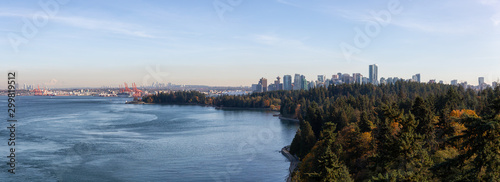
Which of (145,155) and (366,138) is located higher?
(366,138)

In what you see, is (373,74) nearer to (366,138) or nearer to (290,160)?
(290,160)

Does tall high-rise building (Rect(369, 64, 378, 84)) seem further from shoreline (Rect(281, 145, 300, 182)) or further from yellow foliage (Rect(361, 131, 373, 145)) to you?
yellow foliage (Rect(361, 131, 373, 145))

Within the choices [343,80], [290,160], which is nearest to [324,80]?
[343,80]

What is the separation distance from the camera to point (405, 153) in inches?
520

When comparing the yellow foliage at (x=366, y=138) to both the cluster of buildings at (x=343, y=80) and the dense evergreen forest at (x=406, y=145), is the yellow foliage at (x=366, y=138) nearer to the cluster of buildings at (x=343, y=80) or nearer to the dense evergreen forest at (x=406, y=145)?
the dense evergreen forest at (x=406, y=145)

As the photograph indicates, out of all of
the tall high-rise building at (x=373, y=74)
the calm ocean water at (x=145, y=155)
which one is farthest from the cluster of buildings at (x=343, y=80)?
the calm ocean water at (x=145, y=155)

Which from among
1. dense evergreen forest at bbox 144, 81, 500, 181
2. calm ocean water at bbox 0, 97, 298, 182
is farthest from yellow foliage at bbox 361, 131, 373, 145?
calm ocean water at bbox 0, 97, 298, 182

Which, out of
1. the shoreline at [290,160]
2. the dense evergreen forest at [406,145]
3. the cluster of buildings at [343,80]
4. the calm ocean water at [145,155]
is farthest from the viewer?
the cluster of buildings at [343,80]

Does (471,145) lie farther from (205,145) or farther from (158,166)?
(205,145)

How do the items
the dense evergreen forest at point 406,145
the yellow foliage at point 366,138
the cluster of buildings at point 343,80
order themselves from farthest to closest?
1. the cluster of buildings at point 343,80
2. the yellow foliage at point 366,138
3. the dense evergreen forest at point 406,145

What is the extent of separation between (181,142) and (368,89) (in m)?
47.9

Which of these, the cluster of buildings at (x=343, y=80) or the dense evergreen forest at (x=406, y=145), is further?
the cluster of buildings at (x=343, y=80)

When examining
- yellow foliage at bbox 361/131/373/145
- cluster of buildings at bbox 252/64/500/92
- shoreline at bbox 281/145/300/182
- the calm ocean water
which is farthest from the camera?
cluster of buildings at bbox 252/64/500/92

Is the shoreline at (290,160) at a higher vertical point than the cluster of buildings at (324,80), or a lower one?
lower
